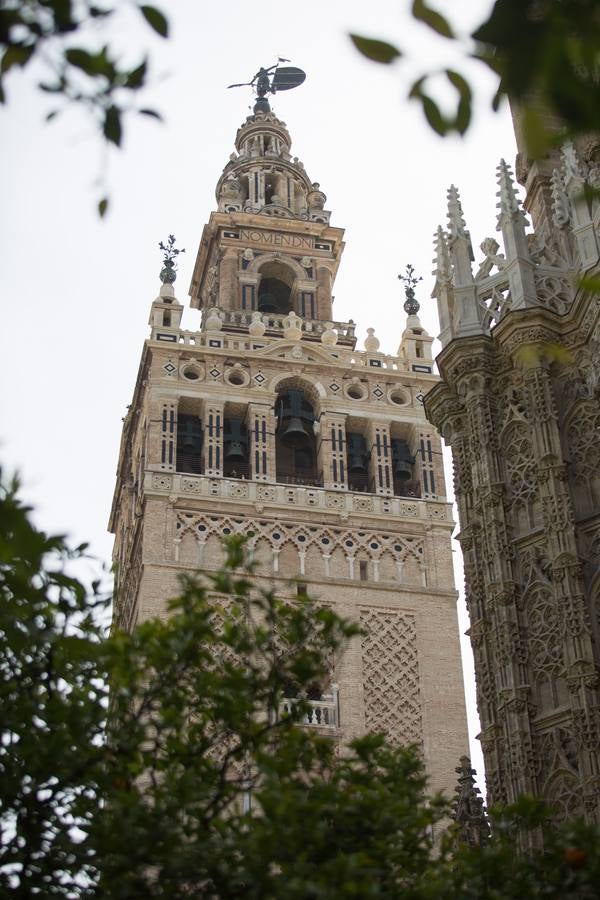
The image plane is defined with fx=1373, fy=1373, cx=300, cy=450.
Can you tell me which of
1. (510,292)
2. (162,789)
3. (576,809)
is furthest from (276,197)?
(162,789)

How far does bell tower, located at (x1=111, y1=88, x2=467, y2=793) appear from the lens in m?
34.0

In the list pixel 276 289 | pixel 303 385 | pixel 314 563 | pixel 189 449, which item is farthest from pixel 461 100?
pixel 276 289

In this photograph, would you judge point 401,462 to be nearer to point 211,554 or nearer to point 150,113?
point 211,554

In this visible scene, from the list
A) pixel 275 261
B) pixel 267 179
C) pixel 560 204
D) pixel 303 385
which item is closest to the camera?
pixel 560 204

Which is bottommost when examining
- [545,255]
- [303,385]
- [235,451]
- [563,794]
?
[563,794]

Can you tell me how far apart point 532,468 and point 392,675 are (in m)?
19.3

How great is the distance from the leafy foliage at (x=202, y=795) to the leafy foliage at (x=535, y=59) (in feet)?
13.2

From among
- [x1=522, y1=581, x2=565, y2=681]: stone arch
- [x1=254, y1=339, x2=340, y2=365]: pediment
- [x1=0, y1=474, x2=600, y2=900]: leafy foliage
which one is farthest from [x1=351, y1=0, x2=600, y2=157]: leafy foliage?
[x1=254, y1=339, x2=340, y2=365]: pediment

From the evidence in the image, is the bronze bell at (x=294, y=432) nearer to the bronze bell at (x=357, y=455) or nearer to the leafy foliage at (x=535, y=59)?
the bronze bell at (x=357, y=455)

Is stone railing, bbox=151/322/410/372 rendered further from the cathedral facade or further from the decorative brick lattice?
the cathedral facade

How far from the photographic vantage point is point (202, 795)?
9008 millimetres

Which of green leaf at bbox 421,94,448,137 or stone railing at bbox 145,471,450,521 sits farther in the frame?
stone railing at bbox 145,471,450,521

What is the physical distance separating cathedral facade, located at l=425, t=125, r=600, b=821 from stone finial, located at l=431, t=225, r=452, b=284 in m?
0.02

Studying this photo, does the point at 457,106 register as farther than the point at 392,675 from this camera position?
No
